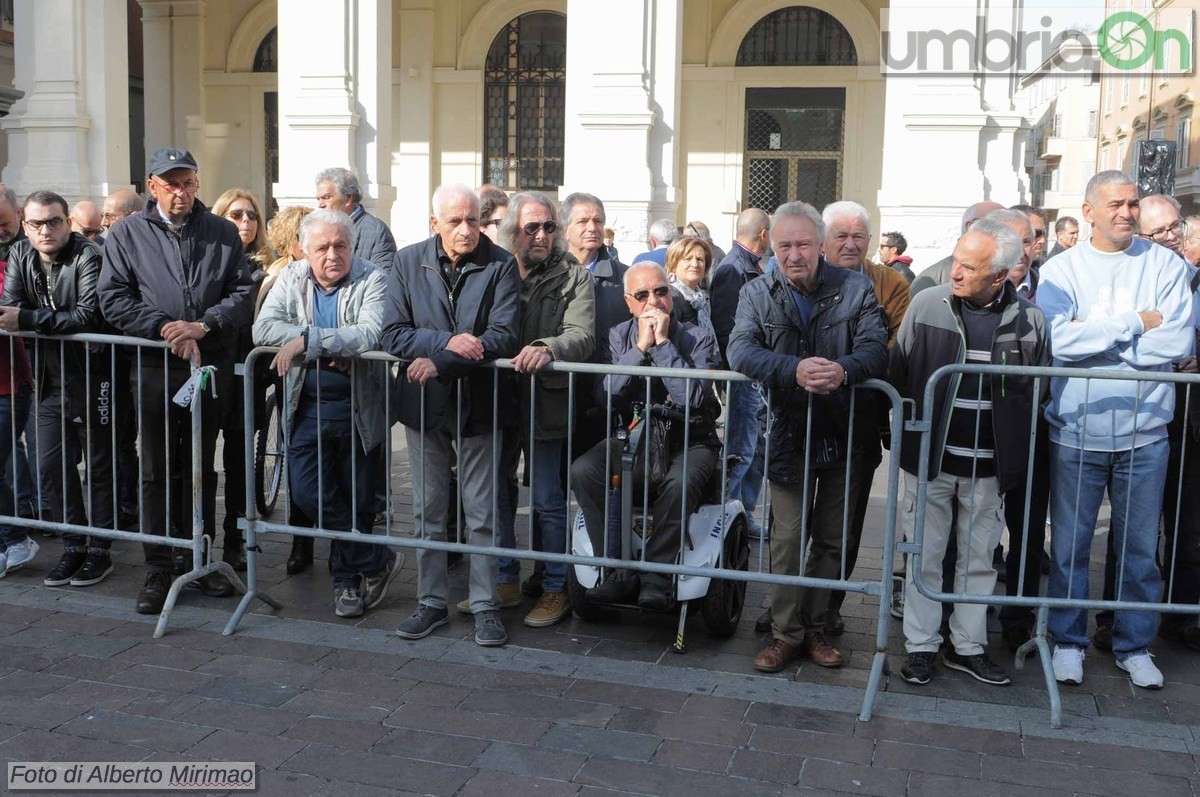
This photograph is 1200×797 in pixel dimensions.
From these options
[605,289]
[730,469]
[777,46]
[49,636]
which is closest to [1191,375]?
[730,469]

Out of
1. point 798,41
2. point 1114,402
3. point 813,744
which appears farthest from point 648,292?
point 798,41

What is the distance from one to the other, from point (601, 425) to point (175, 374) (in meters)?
2.10

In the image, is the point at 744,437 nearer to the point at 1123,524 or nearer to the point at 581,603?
the point at 581,603

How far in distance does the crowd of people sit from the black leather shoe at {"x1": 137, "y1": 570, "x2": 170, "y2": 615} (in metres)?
0.02

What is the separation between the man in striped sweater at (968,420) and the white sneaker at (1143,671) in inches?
21.7

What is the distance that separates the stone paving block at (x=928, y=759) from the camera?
4.05m

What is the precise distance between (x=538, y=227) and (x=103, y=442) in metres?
2.56

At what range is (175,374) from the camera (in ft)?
18.9

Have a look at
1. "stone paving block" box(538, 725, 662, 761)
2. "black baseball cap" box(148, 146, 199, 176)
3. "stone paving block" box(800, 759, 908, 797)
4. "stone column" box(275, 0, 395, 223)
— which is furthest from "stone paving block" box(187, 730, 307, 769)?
"stone column" box(275, 0, 395, 223)

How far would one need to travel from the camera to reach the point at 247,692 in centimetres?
459

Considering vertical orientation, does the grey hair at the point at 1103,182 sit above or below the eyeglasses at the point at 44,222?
above

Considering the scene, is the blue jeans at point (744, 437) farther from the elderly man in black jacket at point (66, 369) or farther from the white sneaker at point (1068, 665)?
the elderly man in black jacket at point (66, 369)

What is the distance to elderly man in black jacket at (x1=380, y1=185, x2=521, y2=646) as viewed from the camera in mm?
5160

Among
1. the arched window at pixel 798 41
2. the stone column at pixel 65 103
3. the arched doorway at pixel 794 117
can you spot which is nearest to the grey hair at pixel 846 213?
the stone column at pixel 65 103
